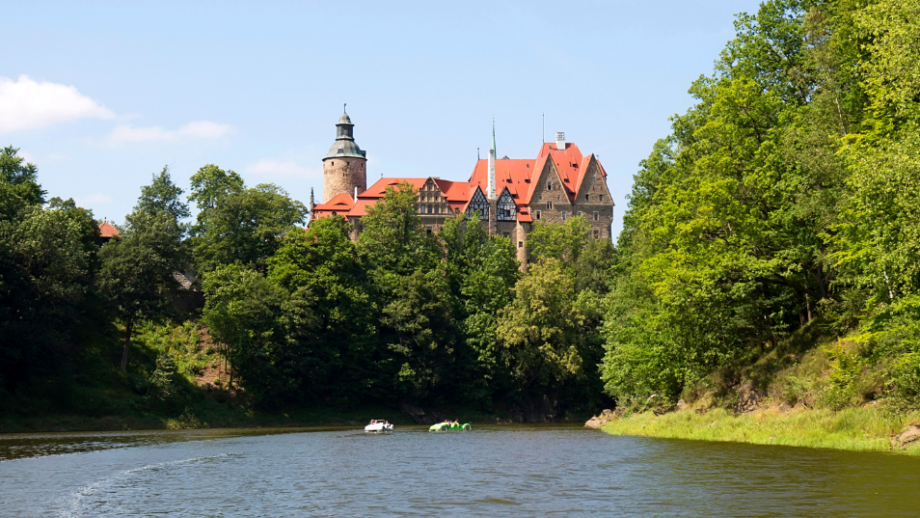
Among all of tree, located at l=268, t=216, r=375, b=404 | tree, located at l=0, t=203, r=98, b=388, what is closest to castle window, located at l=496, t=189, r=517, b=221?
tree, located at l=268, t=216, r=375, b=404

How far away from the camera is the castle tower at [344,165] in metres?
138

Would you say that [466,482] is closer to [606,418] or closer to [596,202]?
[606,418]

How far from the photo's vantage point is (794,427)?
107 ft

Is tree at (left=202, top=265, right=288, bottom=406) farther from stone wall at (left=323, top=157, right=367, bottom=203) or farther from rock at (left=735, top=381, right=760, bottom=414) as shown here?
stone wall at (left=323, top=157, right=367, bottom=203)

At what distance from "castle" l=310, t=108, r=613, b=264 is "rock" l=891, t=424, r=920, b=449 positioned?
104248mm

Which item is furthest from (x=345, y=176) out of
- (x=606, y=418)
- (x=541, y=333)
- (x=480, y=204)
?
(x=606, y=418)

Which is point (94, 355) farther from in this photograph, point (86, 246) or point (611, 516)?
point (611, 516)

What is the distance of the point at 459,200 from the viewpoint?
13475 cm

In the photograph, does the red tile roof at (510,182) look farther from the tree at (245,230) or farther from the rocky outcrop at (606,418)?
the rocky outcrop at (606,418)

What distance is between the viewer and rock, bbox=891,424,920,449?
26.4m

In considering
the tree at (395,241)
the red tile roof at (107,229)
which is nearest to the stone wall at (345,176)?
the tree at (395,241)

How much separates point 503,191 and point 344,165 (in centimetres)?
2439

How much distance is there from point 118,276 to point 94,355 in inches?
252

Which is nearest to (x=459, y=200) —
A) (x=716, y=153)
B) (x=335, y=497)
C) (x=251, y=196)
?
(x=251, y=196)
